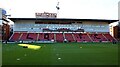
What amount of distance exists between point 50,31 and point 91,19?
11134 millimetres

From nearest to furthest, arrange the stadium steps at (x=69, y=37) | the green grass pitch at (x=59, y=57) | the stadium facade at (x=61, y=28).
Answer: the green grass pitch at (x=59, y=57) → the stadium steps at (x=69, y=37) → the stadium facade at (x=61, y=28)

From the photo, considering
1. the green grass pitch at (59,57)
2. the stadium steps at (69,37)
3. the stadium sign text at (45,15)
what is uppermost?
the stadium sign text at (45,15)

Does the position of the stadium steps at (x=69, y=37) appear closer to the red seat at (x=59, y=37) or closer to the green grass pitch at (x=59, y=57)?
the red seat at (x=59, y=37)

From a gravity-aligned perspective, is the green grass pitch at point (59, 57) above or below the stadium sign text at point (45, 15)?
below

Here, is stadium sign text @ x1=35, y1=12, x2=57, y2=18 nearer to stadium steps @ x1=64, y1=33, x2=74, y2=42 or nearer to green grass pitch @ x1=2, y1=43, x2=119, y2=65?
stadium steps @ x1=64, y1=33, x2=74, y2=42

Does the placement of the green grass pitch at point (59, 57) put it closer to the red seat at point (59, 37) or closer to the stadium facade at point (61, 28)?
the red seat at point (59, 37)

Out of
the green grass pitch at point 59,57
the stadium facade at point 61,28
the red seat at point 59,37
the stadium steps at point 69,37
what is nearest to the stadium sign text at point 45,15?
the stadium facade at point 61,28

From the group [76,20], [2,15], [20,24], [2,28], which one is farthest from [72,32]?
[2,15]

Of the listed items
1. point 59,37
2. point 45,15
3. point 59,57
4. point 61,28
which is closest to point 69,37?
point 59,37

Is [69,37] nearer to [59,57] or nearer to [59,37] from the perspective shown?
[59,37]

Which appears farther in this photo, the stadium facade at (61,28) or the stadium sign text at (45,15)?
the stadium sign text at (45,15)

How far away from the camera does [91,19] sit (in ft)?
214

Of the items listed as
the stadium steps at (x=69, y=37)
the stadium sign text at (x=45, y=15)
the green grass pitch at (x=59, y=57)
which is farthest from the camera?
the stadium sign text at (x=45, y=15)

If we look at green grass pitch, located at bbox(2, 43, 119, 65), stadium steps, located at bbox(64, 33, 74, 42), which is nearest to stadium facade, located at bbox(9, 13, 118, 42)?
stadium steps, located at bbox(64, 33, 74, 42)
